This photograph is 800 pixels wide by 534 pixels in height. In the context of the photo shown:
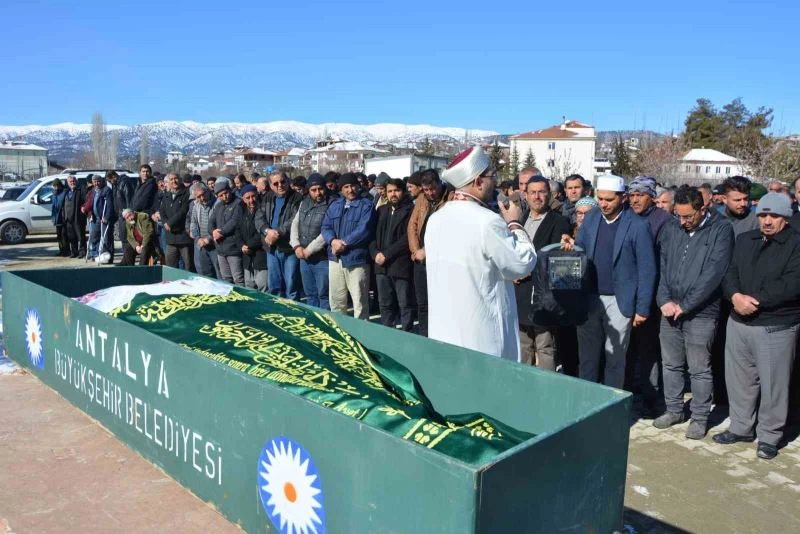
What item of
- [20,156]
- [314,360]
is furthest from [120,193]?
[20,156]

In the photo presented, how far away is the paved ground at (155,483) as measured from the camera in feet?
9.98

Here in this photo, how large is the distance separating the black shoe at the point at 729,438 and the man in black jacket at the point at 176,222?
7587 mm

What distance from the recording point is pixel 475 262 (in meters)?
3.54

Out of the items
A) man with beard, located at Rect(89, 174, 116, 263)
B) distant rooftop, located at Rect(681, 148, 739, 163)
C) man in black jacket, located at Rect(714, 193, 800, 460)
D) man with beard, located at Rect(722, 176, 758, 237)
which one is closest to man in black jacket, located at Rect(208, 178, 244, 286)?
man with beard, located at Rect(89, 174, 116, 263)

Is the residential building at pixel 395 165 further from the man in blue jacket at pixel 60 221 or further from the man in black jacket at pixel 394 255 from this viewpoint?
the man in black jacket at pixel 394 255

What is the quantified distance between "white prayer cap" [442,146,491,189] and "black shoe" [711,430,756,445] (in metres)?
2.74

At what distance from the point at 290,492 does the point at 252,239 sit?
6.13 metres

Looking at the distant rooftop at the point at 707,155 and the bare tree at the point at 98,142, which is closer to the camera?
the distant rooftop at the point at 707,155

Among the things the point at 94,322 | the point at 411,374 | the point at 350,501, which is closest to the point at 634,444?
the point at 411,374

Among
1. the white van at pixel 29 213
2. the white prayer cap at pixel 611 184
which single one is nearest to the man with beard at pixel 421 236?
the white prayer cap at pixel 611 184

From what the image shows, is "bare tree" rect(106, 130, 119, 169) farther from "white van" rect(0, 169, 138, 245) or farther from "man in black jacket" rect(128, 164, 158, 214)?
"man in black jacket" rect(128, 164, 158, 214)

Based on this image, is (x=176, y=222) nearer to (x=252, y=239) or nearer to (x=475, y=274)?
(x=252, y=239)

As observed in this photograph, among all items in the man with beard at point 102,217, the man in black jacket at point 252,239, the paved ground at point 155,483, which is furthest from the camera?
the man with beard at point 102,217

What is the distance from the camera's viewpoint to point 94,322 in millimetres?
3965
